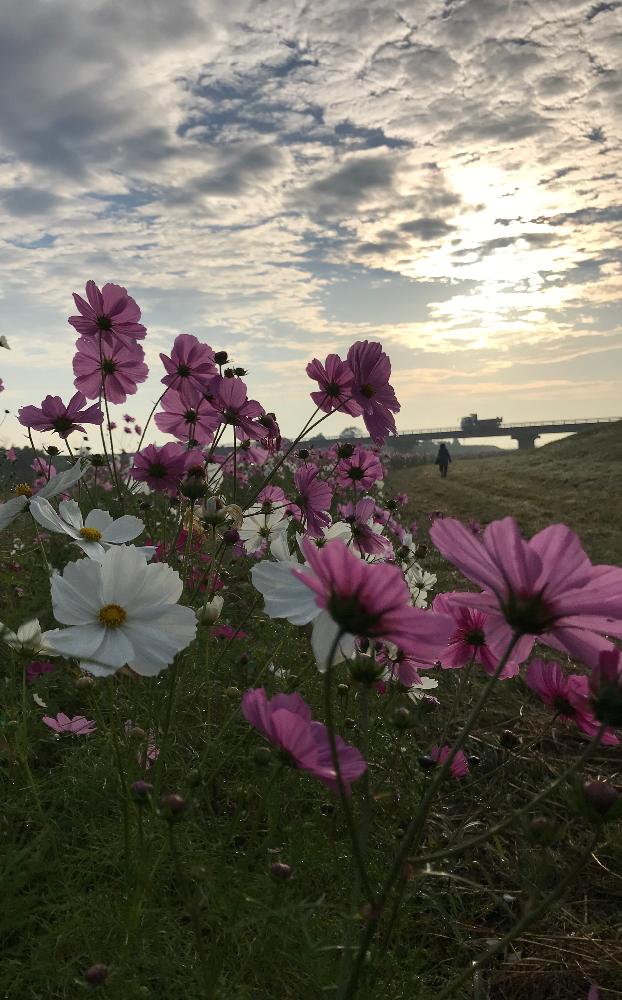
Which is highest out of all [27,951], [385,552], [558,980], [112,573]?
[112,573]

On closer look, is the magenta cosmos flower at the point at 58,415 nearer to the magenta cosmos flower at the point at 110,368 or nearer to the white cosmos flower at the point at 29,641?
the magenta cosmos flower at the point at 110,368

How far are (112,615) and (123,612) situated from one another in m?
0.02

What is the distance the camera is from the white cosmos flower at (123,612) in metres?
0.92

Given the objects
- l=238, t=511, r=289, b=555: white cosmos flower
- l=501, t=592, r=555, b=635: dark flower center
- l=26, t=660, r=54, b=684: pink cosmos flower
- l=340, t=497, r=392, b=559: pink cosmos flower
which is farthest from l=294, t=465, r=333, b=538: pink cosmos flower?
l=501, t=592, r=555, b=635: dark flower center

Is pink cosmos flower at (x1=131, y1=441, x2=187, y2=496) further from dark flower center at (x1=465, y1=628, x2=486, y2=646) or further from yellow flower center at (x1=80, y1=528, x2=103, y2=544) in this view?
dark flower center at (x1=465, y1=628, x2=486, y2=646)

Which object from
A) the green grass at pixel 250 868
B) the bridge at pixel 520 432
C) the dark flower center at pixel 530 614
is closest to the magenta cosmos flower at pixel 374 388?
the green grass at pixel 250 868

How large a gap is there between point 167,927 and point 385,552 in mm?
1379

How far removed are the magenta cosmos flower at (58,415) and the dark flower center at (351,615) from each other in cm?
140

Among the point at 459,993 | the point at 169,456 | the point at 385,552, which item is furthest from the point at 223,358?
A: the point at 459,993

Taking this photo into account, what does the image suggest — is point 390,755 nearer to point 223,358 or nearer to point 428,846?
point 428,846

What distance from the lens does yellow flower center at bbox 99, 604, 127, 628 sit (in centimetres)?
98

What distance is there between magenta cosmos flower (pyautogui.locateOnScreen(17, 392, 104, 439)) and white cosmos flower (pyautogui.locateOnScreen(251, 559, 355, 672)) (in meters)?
1.13

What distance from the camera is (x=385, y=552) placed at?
2.27 m

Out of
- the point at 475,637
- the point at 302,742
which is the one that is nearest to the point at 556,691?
the point at 475,637
